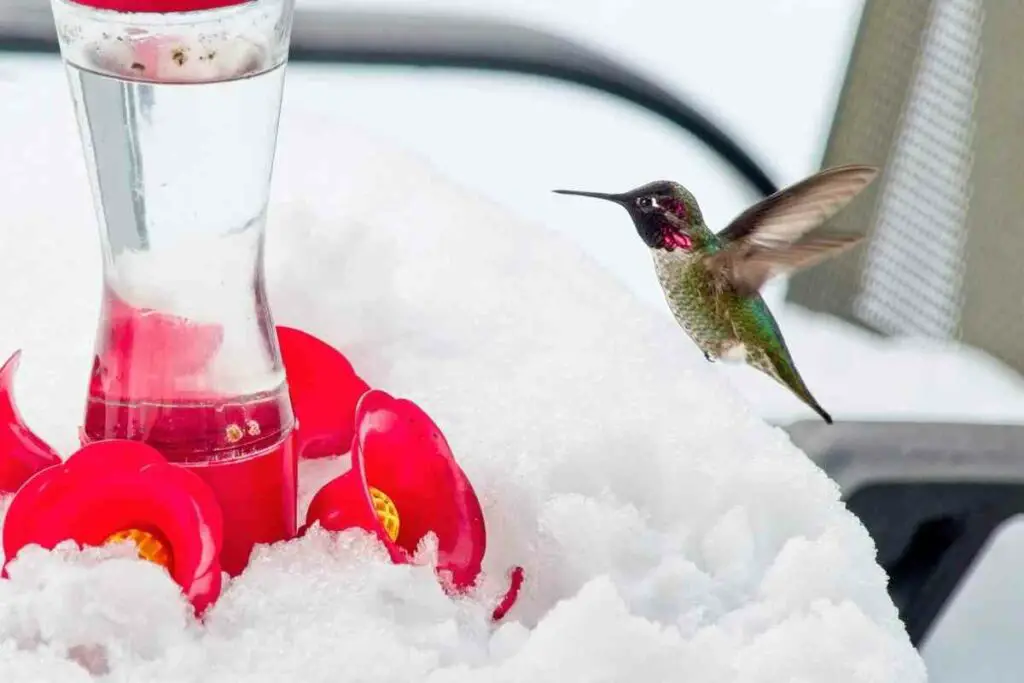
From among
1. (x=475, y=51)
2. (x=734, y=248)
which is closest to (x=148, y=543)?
(x=734, y=248)

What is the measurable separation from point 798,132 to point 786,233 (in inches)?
21.3

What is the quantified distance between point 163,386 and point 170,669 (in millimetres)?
93

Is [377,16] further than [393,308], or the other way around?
[377,16]

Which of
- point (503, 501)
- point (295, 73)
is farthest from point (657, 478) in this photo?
point (295, 73)

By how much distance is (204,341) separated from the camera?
1.17 feet

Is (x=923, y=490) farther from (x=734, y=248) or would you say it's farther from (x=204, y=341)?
(x=204, y=341)

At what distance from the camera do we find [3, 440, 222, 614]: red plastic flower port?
0.31 m

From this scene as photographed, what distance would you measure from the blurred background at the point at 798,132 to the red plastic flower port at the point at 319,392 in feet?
1.12

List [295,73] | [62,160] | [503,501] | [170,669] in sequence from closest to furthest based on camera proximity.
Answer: [170,669] → [503,501] → [62,160] → [295,73]

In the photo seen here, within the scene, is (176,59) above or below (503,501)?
above

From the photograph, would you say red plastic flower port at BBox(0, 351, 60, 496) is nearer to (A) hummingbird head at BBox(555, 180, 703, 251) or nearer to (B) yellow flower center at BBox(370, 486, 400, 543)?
(B) yellow flower center at BBox(370, 486, 400, 543)

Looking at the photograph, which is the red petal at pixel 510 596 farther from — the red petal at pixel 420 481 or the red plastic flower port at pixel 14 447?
the red plastic flower port at pixel 14 447

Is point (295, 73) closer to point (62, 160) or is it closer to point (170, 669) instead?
point (62, 160)

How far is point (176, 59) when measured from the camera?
33 centimetres
